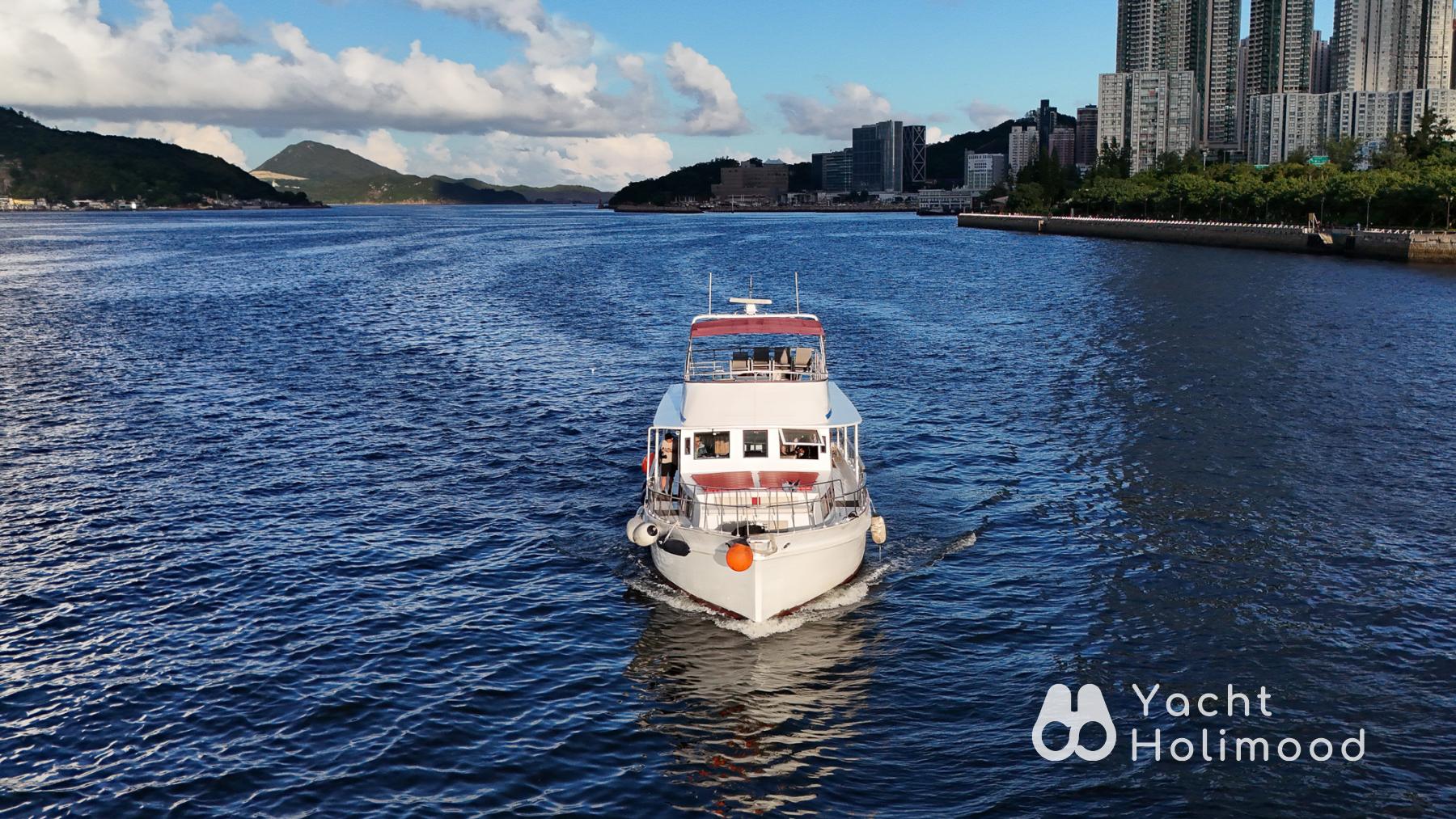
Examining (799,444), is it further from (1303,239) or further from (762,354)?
(1303,239)

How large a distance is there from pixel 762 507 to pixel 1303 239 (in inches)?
5022

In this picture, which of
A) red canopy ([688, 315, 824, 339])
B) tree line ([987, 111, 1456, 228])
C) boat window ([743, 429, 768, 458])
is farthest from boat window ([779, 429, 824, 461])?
tree line ([987, 111, 1456, 228])

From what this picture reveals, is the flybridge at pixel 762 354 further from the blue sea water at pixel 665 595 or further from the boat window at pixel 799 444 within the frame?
the blue sea water at pixel 665 595

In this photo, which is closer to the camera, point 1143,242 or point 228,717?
point 228,717

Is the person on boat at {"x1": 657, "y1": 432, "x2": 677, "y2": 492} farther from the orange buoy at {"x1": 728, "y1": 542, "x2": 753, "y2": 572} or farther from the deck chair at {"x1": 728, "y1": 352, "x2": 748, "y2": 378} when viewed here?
the orange buoy at {"x1": 728, "y1": 542, "x2": 753, "y2": 572}

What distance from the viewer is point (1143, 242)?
172250 millimetres

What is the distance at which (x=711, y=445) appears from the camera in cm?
3105

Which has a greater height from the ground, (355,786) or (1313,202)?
(1313,202)

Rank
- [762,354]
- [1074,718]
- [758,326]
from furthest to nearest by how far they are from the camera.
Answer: [762,354], [758,326], [1074,718]

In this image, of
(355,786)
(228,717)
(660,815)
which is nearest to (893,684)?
(660,815)

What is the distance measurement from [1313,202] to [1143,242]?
86.1ft

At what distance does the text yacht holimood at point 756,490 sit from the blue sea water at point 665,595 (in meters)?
1.10

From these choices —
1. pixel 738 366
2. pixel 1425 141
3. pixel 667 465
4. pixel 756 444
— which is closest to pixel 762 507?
pixel 756 444

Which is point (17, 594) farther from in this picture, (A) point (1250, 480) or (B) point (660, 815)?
(A) point (1250, 480)
